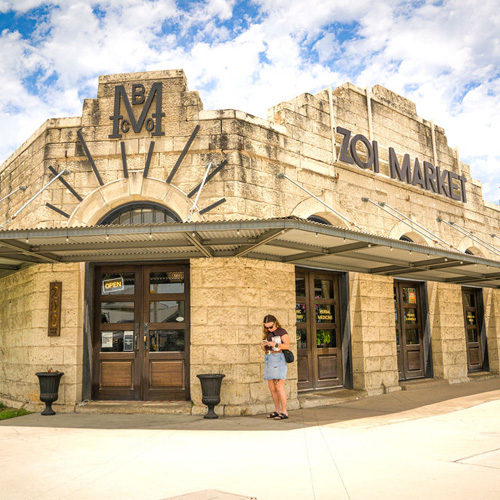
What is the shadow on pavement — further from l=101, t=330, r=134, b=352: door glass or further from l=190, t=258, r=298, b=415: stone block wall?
l=101, t=330, r=134, b=352: door glass

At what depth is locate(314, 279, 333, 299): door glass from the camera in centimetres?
1069

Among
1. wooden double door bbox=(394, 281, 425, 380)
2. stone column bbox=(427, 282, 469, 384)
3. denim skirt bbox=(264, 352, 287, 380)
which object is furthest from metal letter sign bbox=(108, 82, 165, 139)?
stone column bbox=(427, 282, 469, 384)

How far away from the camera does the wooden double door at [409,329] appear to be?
1223cm

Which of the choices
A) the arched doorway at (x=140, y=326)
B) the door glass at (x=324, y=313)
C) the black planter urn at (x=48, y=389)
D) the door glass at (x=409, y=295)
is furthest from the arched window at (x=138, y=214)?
the door glass at (x=409, y=295)

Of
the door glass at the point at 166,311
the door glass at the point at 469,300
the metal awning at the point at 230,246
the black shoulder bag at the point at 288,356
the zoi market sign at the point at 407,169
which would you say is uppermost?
the zoi market sign at the point at 407,169

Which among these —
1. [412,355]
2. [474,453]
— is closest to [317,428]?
[474,453]

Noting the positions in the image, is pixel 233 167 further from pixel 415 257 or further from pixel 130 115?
pixel 415 257

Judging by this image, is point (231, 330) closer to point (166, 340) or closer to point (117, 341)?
point (166, 340)

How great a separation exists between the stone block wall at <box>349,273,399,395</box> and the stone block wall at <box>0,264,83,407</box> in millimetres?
5681

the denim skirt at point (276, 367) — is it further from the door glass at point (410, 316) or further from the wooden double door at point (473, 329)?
the wooden double door at point (473, 329)

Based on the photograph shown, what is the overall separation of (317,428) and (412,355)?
630 cm

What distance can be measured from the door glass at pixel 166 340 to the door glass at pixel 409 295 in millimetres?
6313

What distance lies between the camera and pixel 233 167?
357 inches

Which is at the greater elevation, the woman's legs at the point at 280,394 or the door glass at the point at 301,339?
the door glass at the point at 301,339
